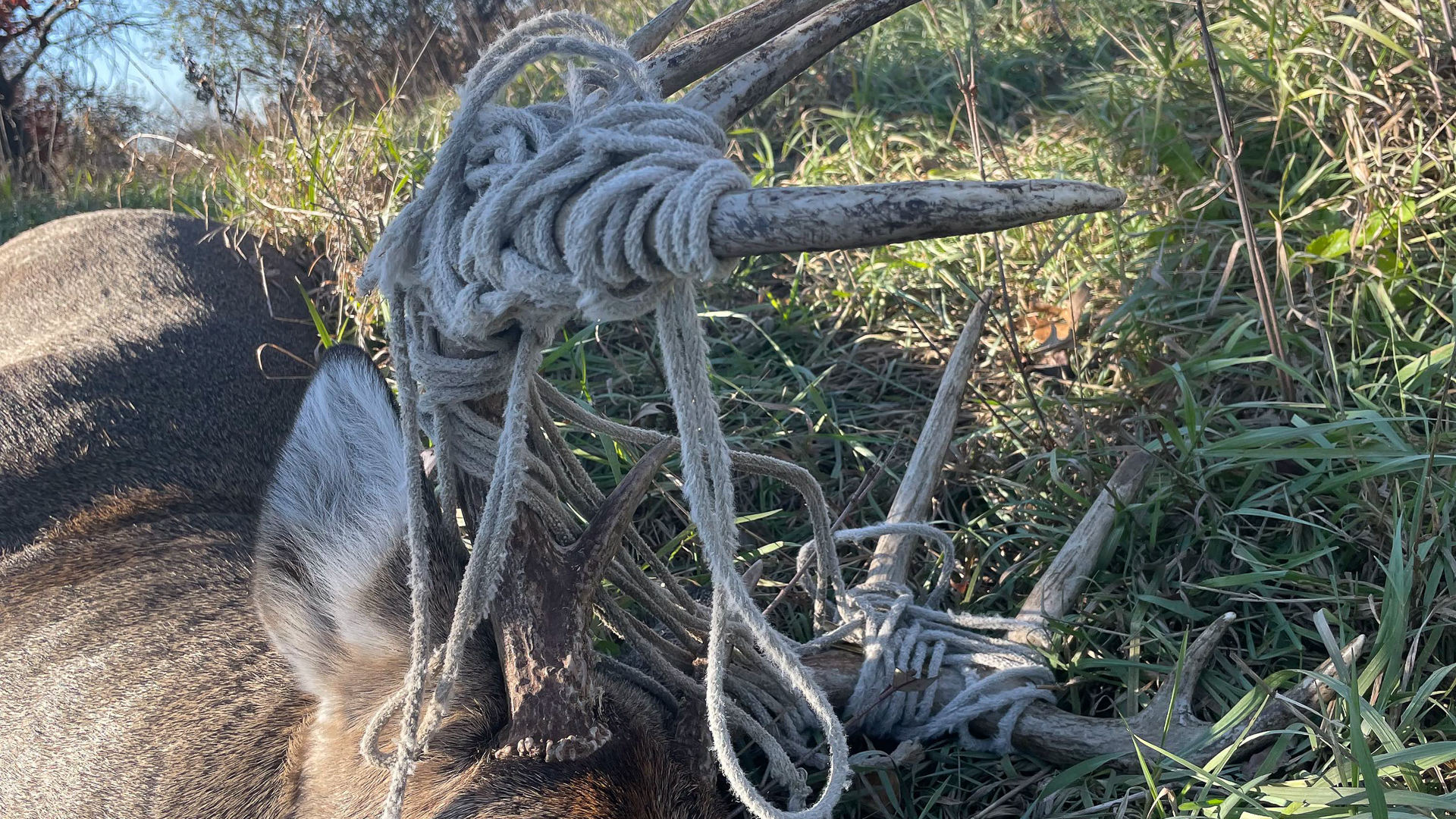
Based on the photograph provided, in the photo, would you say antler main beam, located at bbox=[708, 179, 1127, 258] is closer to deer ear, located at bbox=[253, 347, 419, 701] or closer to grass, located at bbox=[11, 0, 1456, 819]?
deer ear, located at bbox=[253, 347, 419, 701]

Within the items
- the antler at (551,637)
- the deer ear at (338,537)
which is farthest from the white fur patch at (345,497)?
the antler at (551,637)

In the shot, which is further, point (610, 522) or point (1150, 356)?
point (1150, 356)

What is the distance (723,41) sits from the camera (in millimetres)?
2096

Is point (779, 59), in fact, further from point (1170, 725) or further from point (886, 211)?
point (1170, 725)

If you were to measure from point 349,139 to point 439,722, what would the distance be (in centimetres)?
334

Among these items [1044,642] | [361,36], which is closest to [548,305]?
[1044,642]

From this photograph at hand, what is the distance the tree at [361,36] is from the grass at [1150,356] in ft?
6.89

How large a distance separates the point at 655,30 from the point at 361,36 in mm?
6039

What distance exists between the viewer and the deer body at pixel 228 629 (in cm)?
167

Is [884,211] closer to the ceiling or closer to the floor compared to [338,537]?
closer to the ceiling

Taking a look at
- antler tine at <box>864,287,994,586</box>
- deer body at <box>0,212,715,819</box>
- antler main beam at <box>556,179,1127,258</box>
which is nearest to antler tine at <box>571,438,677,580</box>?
deer body at <box>0,212,715,819</box>

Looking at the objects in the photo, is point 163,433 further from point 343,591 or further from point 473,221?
point 473,221

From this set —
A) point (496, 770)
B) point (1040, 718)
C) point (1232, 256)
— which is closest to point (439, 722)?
point (496, 770)

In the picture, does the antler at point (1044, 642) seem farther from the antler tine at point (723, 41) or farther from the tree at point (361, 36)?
the tree at point (361, 36)
